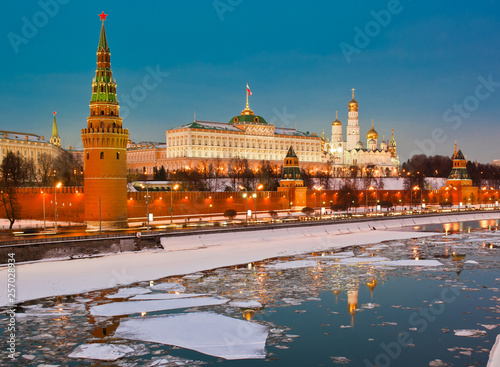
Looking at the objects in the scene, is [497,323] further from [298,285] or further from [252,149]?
[252,149]

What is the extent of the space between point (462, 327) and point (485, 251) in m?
20.8

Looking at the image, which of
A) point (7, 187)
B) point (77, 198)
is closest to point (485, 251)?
point (77, 198)

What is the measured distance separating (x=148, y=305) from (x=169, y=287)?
12.3 ft

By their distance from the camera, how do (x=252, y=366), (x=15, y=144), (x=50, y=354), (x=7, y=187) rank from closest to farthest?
(x=252, y=366) → (x=50, y=354) → (x=7, y=187) → (x=15, y=144)

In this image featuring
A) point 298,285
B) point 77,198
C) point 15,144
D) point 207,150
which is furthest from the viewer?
point 207,150

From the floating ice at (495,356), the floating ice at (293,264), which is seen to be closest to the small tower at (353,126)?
the floating ice at (293,264)

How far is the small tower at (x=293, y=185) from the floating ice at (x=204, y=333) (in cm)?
5434

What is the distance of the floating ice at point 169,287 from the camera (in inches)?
1022

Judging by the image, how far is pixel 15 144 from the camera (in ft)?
393

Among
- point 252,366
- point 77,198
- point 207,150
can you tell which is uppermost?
point 207,150

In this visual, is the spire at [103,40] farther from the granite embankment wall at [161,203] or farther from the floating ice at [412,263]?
the floating ice at [412,263]

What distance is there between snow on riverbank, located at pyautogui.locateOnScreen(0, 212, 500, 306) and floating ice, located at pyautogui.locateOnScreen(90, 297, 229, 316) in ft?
13.3

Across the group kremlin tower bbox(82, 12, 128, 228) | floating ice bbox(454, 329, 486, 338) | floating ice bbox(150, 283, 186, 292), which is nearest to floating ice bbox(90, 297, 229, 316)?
floating ice bbox(150, 283, 186, 292)

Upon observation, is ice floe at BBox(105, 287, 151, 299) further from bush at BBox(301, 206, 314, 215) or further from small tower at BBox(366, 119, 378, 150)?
small tower at BBox(366, 119, 378, 150)
